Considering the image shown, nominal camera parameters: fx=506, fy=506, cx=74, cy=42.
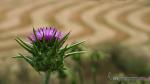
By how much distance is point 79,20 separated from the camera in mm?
50656

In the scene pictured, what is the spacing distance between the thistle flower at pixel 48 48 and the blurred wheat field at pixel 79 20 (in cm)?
2594

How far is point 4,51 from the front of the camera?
3900 cm

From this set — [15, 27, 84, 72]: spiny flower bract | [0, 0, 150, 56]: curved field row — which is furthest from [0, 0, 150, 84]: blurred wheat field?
[15, 27, 84, 72]: spiny flower bract

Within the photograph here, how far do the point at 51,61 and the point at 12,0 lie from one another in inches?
2007

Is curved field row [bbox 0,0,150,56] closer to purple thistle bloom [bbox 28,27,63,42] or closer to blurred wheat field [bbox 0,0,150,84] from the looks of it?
blurred wheat field [bbox 0,0,150,84]

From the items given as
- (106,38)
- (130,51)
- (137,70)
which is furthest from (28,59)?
(106,38)

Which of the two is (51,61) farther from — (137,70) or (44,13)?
(44,13)

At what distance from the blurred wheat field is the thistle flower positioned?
25935mm

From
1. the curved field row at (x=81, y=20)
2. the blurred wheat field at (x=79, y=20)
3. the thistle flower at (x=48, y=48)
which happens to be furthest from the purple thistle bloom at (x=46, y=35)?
the curved field row at (x=81, y=20)

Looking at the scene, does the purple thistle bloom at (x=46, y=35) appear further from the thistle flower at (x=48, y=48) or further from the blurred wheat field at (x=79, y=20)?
the blurred wheat field at (x=79, y=20)

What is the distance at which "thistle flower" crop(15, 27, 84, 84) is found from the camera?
332 inches

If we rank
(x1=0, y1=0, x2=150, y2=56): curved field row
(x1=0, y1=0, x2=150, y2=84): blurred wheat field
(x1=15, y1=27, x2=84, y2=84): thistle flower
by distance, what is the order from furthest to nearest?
(x1=0, y1=0, x2=150, y2=56): curved field row → (x1=0, y1=0, x2=150, y2=84): blurred wheat field → (x1=15, y1=27, x2=84, y2=84): thistle flower

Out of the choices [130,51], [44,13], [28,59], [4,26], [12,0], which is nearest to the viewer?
[28,59]

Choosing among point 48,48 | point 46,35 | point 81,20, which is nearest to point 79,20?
point 81,20
